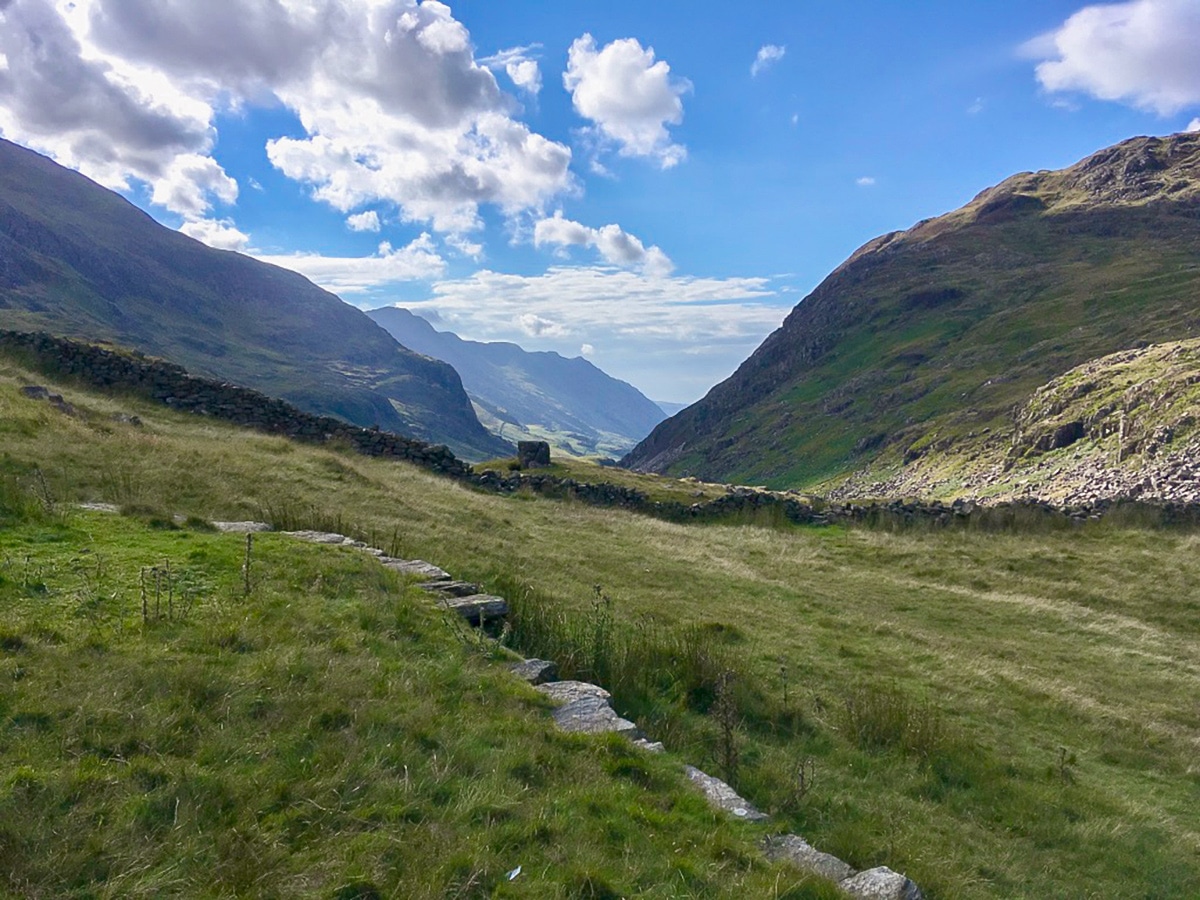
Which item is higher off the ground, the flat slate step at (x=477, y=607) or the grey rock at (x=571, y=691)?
the flat slate step at (x=477, y=607)

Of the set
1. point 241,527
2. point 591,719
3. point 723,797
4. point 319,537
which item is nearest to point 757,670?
point 591,719

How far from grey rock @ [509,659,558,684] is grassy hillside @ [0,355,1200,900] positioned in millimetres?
656

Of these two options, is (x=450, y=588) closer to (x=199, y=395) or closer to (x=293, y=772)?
(x=293, y=772)

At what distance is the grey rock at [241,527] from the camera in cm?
1284

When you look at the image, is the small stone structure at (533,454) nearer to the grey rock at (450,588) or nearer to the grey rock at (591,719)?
the grey rock at (450,588)

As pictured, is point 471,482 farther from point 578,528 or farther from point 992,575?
point 992,575

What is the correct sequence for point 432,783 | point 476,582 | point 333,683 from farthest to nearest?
point 476,582 < point 333,683 < point 432,783

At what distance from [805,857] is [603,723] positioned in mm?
2470

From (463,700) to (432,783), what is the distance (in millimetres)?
1645

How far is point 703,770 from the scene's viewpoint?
318 inches

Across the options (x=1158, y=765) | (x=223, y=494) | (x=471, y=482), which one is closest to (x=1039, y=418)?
(x=471, y=482)

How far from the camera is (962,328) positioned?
13250 centimetres

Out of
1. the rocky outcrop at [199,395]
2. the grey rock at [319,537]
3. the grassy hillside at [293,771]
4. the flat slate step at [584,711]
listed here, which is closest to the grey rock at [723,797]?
Result: the grassy hillside at [293,771]

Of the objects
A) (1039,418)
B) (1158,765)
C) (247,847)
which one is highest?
(1039,418)
